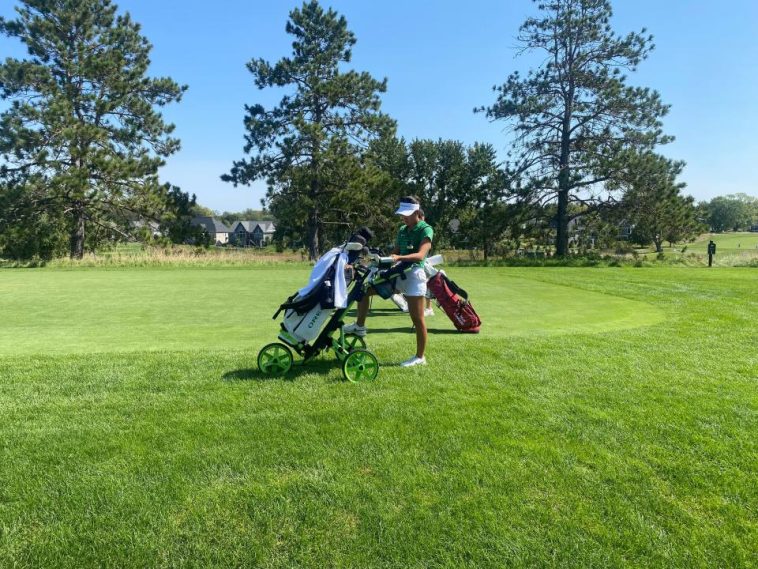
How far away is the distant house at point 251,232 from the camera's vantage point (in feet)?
320

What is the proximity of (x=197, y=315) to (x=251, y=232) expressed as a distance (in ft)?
313

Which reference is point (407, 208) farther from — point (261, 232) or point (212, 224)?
point (261, 232)

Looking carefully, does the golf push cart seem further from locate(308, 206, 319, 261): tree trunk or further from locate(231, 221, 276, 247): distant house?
locate(231, 221, 276, 247): distant house

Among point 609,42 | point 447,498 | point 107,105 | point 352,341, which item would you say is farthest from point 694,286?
point 107,105

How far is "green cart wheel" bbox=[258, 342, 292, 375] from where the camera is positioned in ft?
17.9

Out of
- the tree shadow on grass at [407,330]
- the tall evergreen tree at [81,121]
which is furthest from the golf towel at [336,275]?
the tall evergreen tree at [81,121]

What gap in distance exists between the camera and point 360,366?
5.37 meters

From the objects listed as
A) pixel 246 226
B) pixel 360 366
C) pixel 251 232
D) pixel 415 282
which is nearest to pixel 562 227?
pixel 415 282

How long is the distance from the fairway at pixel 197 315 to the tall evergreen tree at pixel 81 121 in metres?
18.1

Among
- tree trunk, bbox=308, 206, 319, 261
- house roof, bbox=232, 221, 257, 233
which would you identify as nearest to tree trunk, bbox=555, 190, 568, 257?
tree trunk, bbox=308, 206, 319, 261

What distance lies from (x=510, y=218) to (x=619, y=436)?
96.8ft

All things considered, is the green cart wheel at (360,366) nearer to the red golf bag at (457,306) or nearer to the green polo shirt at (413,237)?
the green polo shirt at (413,237)

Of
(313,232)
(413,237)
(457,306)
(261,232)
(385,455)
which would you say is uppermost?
Result: (261,232)

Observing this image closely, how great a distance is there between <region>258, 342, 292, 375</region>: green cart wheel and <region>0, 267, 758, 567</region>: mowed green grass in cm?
14
